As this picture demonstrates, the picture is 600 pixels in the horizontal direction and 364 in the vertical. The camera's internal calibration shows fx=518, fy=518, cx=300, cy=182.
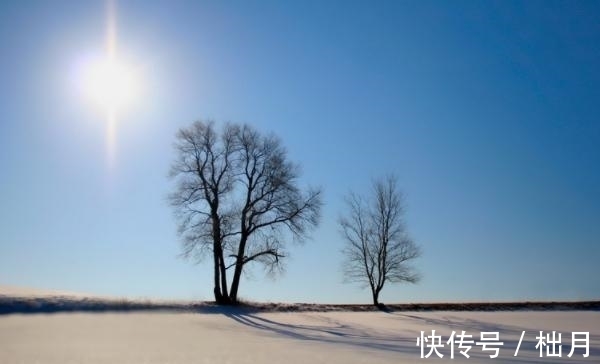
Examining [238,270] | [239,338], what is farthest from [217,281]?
[239,338]

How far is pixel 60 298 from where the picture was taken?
60.3ft

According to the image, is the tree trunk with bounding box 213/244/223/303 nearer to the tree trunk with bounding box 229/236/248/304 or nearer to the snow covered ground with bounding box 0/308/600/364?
the tree trunk with bounding box 229/236/248/304

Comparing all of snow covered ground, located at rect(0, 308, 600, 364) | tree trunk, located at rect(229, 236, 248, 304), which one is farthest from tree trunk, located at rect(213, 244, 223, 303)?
snow covered ground, located at rect(0, 308, 600, 364)

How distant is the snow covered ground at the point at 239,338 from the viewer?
30.1 ft

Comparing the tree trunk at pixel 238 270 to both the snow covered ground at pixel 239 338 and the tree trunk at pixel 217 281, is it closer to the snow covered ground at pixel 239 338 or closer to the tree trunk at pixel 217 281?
the tree trunk at pixel 217 281

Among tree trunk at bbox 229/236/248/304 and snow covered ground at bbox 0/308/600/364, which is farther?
tree trunk at bbox 229/236/248/304

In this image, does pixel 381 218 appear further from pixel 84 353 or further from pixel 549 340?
pixel 84 353

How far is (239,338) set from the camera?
41.5ft

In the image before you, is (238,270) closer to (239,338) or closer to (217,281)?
(217,281)

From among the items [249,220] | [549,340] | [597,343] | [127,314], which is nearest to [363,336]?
[549,340]

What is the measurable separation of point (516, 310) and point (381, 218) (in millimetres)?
8985

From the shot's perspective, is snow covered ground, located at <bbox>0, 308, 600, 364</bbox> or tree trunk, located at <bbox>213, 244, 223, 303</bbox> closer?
snow covered ground, located at <bbox>0, 308, 600, 364</bbox>

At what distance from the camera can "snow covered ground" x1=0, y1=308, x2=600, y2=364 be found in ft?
30.1

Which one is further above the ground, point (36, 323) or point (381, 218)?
point (381, 218)
